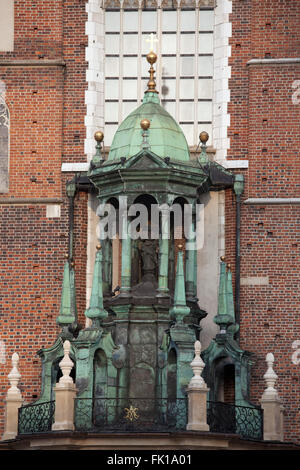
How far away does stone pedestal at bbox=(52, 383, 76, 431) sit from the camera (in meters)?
30.4

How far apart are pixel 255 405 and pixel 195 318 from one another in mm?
1850

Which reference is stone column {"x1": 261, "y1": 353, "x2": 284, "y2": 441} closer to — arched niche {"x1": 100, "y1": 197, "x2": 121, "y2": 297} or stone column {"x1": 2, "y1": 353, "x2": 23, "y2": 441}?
arched niche {"x1": 100, "y1": 197, "x2": 121, "y2": 297}

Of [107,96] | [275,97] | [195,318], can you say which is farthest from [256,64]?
[195,318]

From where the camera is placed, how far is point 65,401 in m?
30.5

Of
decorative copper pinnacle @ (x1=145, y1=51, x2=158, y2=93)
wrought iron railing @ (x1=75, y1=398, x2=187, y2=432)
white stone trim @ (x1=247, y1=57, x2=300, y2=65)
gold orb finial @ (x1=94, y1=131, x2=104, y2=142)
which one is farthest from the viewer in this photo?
white stone trim @ (x1=247, y1=57, x2=300, y2=65)

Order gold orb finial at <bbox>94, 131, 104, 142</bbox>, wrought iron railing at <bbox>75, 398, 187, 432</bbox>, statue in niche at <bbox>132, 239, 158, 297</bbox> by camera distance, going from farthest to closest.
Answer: gold orb finial at <bbox>94, 131, 104, 142</bbox>
statue in niche at <bbox>132, 239, 158, 297</bbox>
wrought iron railing at <bbox>75, 398, 187, 432</bbox>

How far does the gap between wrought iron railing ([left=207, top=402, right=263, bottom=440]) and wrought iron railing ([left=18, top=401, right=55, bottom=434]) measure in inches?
105

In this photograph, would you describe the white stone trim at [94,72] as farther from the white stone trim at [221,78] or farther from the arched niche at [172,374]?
the arched niche at [172,374]

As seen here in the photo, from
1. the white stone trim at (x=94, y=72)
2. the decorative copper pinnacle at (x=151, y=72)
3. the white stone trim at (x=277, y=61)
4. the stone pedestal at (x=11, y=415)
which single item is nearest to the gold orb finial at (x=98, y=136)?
the white stone trim at (x=94, y=72)

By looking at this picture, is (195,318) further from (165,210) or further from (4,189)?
(4,189)

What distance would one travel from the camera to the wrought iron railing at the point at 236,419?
30906 millimetres

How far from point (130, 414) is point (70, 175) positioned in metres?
5.14

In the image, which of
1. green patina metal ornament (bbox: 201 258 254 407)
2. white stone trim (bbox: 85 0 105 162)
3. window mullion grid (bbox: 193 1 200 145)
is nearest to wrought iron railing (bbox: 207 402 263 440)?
green patina metal ornament (bbox: 201 258 254 407)

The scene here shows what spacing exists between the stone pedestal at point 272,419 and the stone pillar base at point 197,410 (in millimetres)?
1386
